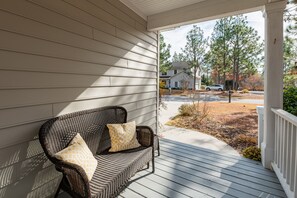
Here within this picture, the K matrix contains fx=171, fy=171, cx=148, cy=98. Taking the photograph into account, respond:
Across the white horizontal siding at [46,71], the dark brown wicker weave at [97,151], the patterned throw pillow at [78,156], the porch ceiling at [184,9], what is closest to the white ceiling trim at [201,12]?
the porch ceiling at [184,9]

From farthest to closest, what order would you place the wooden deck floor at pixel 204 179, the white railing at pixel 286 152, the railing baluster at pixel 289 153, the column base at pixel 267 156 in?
the column base at pixel 267 156 → the wooden deck floor at pixel 204 179 → the railing baluster at pixel 289 153 → the white railing at pixel 286 152

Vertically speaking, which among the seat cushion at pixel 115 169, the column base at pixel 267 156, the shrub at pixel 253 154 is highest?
the seat cushion at pixel 115 169

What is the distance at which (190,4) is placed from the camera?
308cm

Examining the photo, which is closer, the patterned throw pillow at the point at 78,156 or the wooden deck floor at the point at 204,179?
the patterned throw pillow at the point at 78,156

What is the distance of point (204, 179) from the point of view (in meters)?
2.33

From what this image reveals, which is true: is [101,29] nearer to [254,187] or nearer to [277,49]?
[277,49]

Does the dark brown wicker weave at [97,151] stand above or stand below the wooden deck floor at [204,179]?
above

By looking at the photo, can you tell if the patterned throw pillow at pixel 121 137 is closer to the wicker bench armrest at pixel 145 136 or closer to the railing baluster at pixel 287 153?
the wicker bench armrest at pixel 145 136

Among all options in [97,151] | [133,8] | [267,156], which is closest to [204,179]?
[267,156]

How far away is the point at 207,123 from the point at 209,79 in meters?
25.2

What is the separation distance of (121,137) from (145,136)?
1.25ft

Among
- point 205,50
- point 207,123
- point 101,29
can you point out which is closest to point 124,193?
point 101,29

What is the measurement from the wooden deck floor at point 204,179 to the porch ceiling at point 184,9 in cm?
246

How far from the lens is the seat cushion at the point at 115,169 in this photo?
5.16ft
